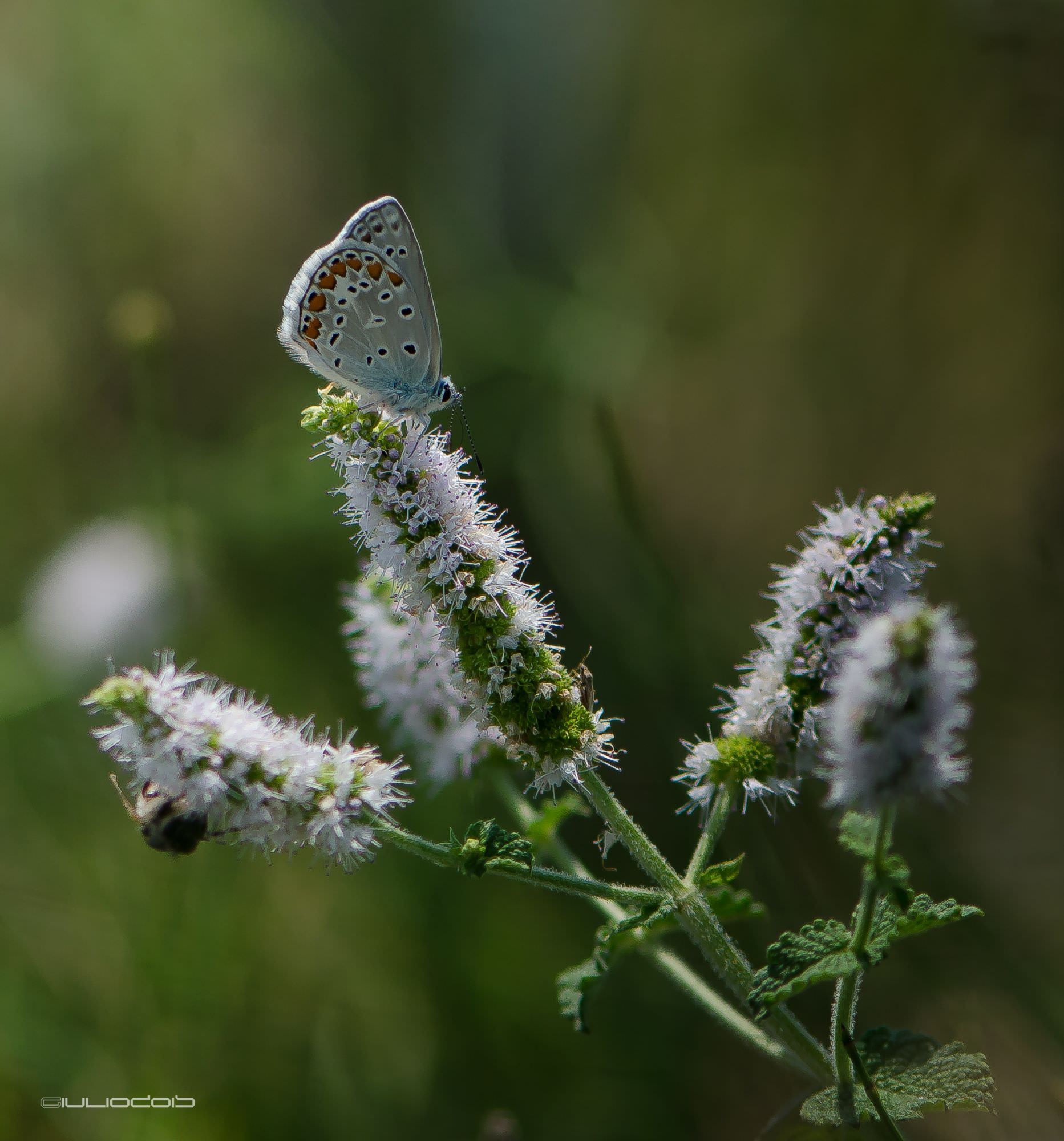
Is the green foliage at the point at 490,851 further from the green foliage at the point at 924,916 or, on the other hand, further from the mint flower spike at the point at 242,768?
the green foliage at the point at 924,916

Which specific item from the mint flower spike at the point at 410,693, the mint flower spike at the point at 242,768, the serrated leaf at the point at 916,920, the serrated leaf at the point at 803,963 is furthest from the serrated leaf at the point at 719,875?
the mint flower spike at the point at 410,693

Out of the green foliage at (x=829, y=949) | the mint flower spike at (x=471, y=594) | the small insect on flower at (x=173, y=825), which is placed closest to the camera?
the green foliage at (x=829, y=949)

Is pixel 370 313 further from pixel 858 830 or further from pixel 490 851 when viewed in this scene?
pixel 858 830

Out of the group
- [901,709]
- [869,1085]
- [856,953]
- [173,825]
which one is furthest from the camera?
[173,825]

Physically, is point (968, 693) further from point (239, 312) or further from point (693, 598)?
point (239, 312)

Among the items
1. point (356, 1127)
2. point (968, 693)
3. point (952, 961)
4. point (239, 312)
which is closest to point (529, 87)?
point (239, 312)

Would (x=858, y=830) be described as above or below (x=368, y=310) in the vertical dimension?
below

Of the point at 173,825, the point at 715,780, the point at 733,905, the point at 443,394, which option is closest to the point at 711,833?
the point at 715,780
